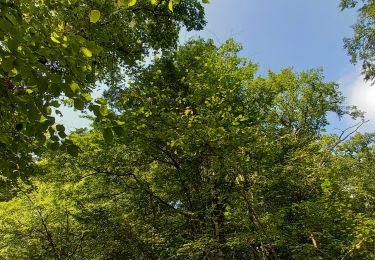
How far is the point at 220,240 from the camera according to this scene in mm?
11062

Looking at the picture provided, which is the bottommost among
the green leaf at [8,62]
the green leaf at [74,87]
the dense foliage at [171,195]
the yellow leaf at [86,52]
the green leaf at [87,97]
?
the green leaf at [87,97]

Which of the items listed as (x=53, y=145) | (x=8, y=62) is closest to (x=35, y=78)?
(x=8, y=62)

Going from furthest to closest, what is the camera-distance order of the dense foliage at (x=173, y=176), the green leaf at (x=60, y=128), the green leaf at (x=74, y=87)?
1. the dense foliage at (x=173, y=176)
2. the green leaf at (x=60, y=128)
3. the green leaf at (x=74, y=87)

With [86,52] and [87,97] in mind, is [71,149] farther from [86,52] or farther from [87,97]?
[86,52]

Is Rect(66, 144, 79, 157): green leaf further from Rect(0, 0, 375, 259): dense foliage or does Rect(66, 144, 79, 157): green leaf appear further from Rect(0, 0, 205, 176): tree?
Rect(0, 0, 375, 259): dense foliage

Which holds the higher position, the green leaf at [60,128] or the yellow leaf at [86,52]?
the yellow leaf at [86,52]

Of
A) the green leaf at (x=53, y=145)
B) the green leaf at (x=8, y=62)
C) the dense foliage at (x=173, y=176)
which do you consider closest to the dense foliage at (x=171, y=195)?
the dense foliage at (x=173, y=176)

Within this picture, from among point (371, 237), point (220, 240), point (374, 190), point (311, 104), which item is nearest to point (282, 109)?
point (311, 104)

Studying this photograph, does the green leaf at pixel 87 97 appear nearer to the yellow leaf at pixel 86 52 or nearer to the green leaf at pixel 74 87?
the green leaf at pixel 74 87

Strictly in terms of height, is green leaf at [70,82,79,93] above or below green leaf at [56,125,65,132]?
above

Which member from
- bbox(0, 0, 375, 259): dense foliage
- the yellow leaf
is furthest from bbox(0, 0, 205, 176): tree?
bbox(0, 0, 375, 259): dense foliage

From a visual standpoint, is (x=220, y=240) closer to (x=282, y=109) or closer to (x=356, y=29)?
(x=356, y=29)

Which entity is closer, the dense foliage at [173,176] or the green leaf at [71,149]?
the green leaf at [71,149]

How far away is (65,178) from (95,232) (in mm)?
2642
